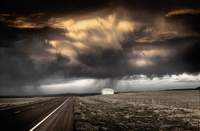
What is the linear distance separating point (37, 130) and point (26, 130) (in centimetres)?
64

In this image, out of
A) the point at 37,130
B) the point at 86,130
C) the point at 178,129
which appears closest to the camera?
the point at 37,130

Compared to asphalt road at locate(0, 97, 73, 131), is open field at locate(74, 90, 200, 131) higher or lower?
lower

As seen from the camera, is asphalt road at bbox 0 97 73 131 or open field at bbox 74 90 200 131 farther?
open field at bbox 74 90 200 131

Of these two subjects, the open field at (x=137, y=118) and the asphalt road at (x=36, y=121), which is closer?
the asphalt road at (x=36, y=121)

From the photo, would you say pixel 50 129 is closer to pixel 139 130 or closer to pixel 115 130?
pixel 115 130

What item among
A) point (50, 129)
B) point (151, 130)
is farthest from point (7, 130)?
point (151, 130)

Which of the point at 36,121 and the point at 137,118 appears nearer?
the point at 36,121

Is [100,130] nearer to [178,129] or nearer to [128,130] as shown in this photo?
[128,130]

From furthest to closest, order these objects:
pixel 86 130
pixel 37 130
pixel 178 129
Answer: pixel 178 129
pixel 86 130
pixel 37 130

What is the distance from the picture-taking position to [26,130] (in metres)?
15.5

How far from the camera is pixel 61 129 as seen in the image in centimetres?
1612

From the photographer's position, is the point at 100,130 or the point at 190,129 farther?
the point at 190,129

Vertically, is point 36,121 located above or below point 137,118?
above

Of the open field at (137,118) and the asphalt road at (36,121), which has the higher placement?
the asphalt road at (36,121)
